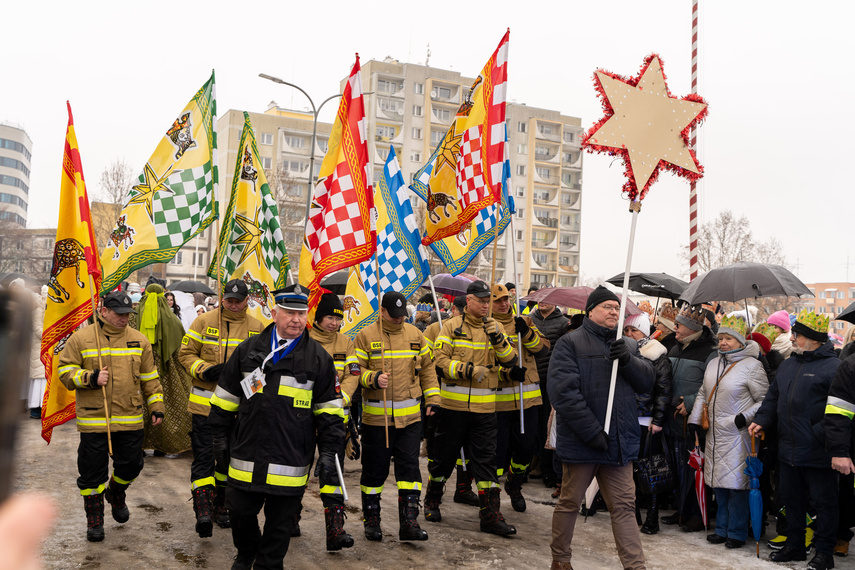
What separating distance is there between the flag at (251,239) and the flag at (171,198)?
31 centimetres

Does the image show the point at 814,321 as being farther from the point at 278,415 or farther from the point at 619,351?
the point at 278,415

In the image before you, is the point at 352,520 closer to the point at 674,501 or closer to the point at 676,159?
the point at 674,501

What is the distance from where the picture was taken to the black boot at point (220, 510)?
292 inches

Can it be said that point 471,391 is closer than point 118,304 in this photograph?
No

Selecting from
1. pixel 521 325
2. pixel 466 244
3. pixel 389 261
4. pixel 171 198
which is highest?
pixel 171 198

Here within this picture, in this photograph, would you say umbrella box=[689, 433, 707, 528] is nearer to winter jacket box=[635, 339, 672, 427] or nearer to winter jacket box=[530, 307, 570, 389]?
winter jacket box=[635, 339, 672, 427]

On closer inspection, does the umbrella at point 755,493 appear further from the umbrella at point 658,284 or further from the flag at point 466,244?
the umbrella at point 658,284

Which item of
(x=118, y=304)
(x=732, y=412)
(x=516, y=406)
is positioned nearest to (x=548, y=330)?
(x=516, y=406)

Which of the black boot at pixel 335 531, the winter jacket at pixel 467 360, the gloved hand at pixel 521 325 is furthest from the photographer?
the gloved hand at pixel 521 325

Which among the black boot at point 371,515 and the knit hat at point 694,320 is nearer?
the black boot at point 371,515

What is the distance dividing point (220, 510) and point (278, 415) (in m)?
2.86

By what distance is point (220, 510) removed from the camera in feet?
24.6

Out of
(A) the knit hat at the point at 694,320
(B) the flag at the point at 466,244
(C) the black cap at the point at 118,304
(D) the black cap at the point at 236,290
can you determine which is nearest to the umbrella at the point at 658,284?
(B) the flag at the point at 466,244

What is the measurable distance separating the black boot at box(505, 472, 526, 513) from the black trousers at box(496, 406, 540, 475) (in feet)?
0.19
